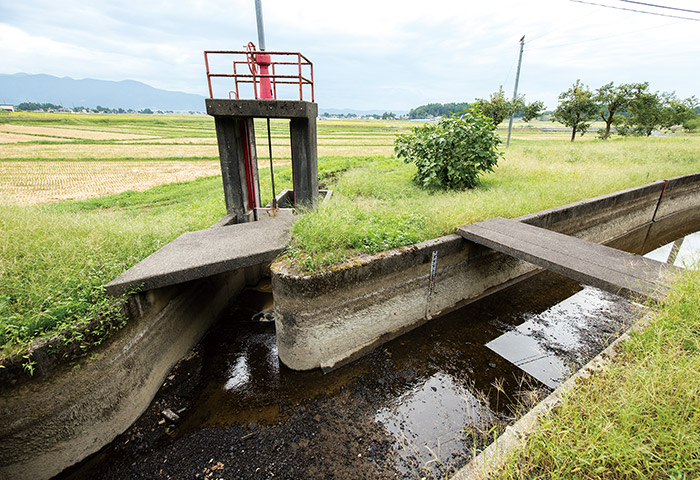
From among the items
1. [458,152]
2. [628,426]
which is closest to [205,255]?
[628,426]

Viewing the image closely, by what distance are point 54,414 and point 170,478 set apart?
4.15ft

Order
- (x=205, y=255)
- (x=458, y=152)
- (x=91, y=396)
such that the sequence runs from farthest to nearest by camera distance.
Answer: (x=458, y=152)
(x=205, y=255)
(x=91, y=396)

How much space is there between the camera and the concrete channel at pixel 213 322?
3.01 metres

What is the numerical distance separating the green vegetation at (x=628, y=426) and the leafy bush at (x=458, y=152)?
6.65 metres

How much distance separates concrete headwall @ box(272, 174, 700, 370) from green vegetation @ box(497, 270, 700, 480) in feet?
8.36

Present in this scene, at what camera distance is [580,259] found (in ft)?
14.5

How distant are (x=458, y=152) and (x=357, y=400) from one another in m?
7.15

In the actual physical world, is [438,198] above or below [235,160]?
below

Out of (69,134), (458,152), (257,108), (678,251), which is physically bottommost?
(678,251)

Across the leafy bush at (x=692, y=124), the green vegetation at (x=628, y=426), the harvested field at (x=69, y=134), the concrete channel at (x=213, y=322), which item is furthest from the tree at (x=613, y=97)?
the harvested field at (x=69, y=134)

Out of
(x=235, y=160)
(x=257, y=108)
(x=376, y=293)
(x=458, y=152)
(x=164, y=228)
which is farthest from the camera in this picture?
(x=458, y=152)

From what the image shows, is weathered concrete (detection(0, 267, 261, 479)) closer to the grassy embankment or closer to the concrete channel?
the concrete channel

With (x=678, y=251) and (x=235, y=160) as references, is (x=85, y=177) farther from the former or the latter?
(x=678, y=251)

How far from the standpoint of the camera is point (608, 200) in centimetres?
827
